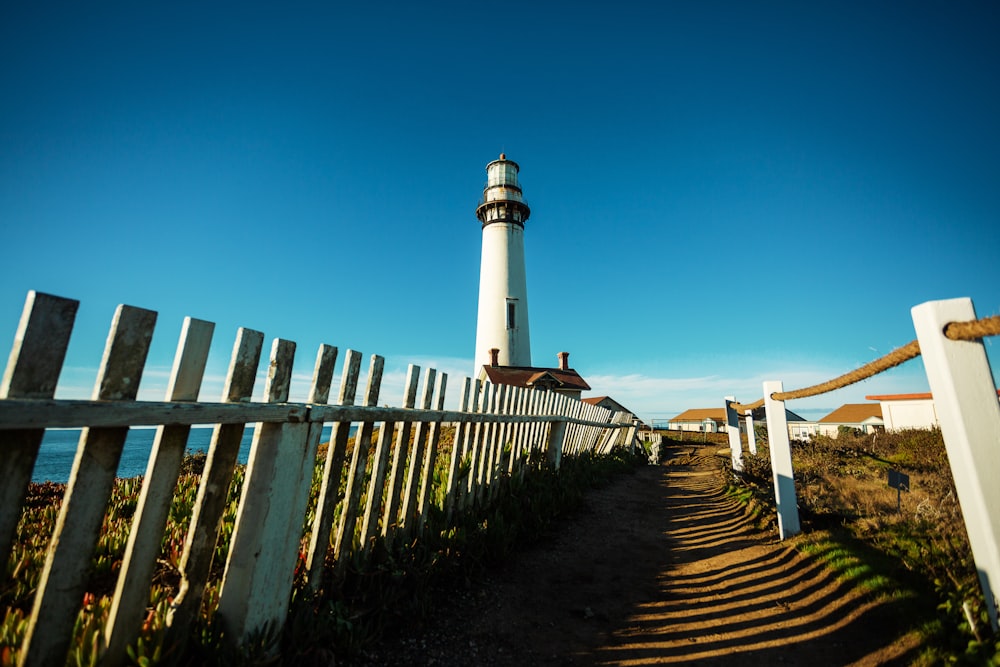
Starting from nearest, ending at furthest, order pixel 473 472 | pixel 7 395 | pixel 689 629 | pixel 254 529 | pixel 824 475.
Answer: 1. pixel 7 395
2. pixel 254 529
3. pixel 689 629
4. pixel 473 472
5. pixel 824 475

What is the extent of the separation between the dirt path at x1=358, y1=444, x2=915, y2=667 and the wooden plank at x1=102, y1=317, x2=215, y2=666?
127 centimetres

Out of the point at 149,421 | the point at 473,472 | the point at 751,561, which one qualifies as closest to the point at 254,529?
the point at 149,421

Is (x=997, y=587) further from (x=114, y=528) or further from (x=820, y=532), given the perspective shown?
(x=114, y=528)

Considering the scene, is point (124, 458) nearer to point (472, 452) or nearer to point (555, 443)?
point (555, 443)

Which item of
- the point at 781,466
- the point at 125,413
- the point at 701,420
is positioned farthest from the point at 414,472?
the point at 701,420

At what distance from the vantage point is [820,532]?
459 centimetres

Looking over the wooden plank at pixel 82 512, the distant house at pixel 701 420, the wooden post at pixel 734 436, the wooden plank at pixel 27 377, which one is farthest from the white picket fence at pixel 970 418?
the distant house at pixel 701 420

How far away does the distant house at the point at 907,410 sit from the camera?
74.5 ft

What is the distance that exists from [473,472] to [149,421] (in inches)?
133

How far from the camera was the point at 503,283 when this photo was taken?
91.1 feet

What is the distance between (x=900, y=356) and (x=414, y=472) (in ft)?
11.0

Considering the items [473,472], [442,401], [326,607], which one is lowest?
[326,607]

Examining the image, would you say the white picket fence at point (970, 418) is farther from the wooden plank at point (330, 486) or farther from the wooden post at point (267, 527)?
the wooden post at point (267, 527)

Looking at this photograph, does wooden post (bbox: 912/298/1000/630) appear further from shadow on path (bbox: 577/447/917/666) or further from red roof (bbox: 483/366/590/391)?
red roof (bbox: 483/366/590/391)
